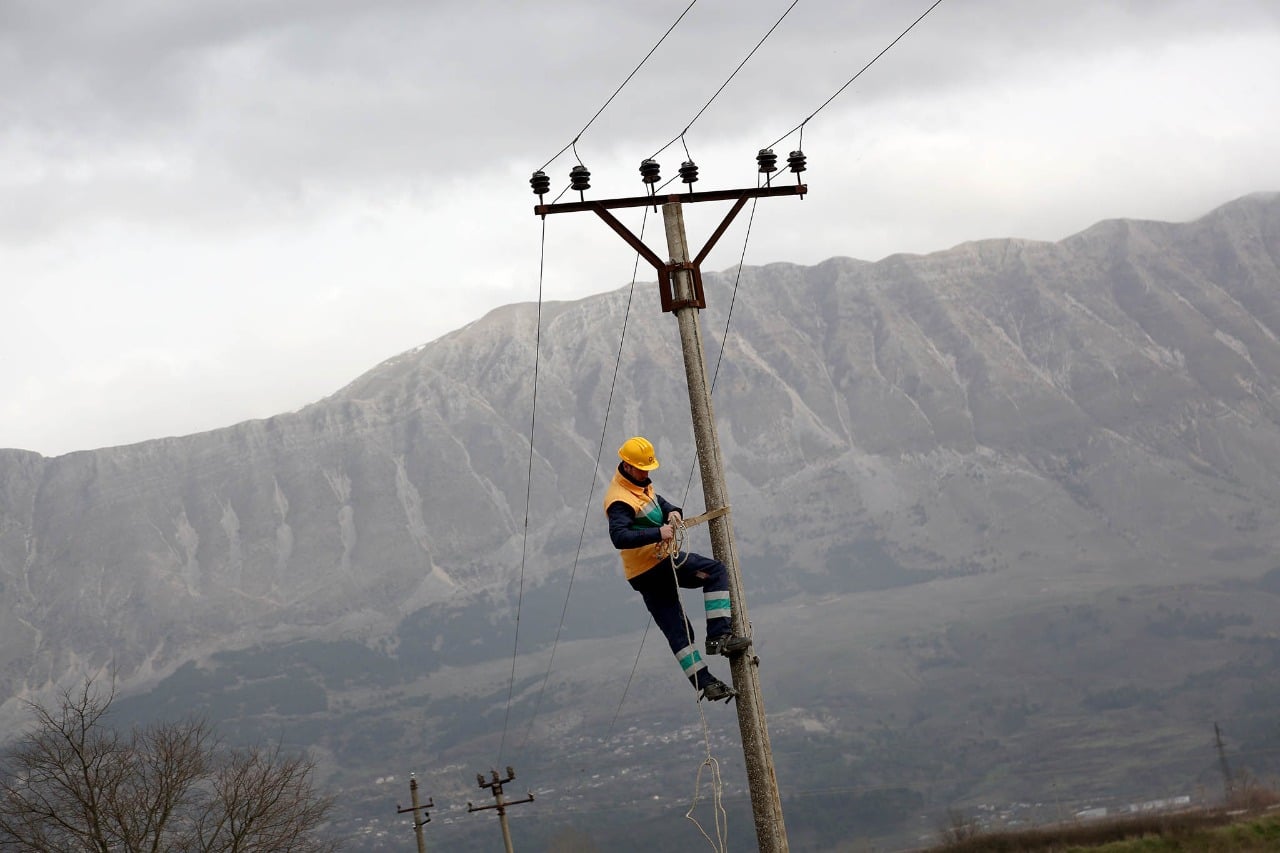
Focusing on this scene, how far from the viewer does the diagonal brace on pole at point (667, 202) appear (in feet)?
55.6

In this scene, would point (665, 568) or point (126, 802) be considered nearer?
point (665, 568)

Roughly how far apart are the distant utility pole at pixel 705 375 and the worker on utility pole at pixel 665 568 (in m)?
0.16

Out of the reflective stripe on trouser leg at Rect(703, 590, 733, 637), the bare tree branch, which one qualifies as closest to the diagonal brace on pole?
the reflective stripe on trouser leg at Rect(703, 590, 733, 637)

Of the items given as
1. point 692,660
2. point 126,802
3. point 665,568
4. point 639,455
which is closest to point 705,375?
point 639,455

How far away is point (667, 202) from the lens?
1728 cm

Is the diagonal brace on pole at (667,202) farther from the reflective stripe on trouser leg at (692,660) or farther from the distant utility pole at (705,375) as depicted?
the reflective stripe on trouser leg at (692,660)

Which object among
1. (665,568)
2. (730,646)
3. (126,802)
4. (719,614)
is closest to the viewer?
(730,646)

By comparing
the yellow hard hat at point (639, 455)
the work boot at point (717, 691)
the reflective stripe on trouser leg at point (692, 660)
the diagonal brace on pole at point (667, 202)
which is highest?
the diagonal brace on pole at point (667, 202)

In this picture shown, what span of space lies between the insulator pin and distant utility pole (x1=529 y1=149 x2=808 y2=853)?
0.01m

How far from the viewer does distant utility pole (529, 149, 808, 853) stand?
1598cm

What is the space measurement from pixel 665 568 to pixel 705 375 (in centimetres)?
209

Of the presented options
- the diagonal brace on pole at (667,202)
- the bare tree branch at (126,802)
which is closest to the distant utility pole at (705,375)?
the diagonal brace on pole at (667,202)

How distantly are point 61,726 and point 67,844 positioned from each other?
2.84 m

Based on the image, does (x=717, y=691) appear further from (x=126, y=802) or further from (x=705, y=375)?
(x=126, y=802)
